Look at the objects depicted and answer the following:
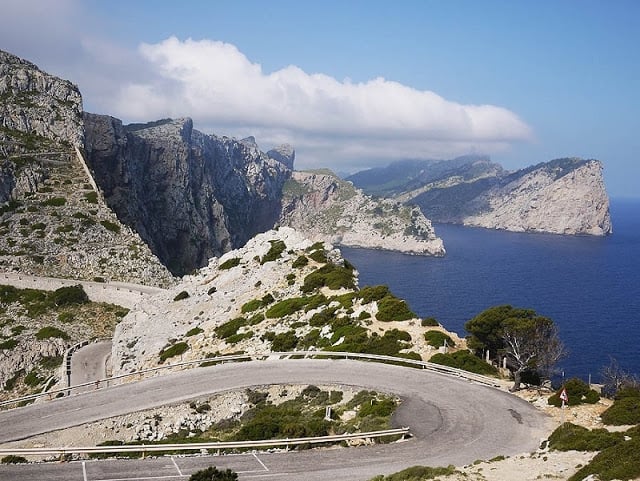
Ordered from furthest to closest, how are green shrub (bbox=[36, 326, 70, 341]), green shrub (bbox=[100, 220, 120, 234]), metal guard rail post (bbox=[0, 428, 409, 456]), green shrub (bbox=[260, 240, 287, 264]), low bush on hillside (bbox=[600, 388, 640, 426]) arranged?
1. green shrub (bbox=[100, 220, 120, 234])
2. green shrub (bbox=[260, 240, 287, 264])
3. green shrub (bbox=[36, 326, 70, 341])
4. low bush on hillside (bbox=[600, 388, 640, 426])
5. metal guard rail post (bbox=[0, 428, 409, 456])

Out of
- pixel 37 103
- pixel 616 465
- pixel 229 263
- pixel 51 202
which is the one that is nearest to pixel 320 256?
pixel 229 263

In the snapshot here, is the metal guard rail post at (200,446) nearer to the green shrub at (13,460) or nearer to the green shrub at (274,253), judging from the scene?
the green shrub at (13,460)

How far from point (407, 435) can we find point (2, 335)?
170 ft

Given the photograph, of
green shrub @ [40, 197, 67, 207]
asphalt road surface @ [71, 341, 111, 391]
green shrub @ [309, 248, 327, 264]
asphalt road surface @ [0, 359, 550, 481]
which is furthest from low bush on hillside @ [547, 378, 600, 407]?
green shrub @ [40, 197, 67, 207]

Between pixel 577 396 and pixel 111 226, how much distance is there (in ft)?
257

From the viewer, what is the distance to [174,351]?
155 feet

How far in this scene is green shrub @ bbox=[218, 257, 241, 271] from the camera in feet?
212

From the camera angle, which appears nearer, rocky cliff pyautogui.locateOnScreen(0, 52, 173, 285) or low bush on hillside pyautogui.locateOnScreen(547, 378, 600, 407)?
low bush on hillside pyautogui.locateOnScreen(547, 378, 600, 407)

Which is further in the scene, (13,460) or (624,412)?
(624,412)

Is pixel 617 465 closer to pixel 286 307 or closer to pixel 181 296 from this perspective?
pixel 286 307

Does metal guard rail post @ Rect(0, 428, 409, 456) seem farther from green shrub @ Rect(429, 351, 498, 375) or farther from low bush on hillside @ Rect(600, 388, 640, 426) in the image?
green shrub @ Rect(429, 351, 498, 375)

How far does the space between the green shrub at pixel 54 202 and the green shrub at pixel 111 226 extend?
27.5 ft

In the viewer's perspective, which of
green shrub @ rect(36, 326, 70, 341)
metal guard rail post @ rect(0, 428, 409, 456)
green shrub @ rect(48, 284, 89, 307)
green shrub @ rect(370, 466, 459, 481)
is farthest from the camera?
green shrub @ rect(48, 284, 89, 307)

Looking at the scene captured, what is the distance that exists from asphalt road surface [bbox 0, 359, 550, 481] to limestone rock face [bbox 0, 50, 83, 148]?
8767cm
